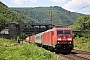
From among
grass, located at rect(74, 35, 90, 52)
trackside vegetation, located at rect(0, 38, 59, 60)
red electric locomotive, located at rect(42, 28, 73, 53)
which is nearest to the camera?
trackside vegetation, located at rect(0, 38, 59, 60)

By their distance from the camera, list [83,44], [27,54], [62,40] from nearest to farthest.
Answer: [27,54], [62,40], [83,44]

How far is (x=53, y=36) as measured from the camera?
28.2m

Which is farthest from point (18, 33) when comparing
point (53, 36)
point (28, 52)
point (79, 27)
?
point (28, 52)

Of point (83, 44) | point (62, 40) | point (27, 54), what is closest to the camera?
point (27, 54)

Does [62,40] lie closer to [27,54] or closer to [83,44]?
[27,54]

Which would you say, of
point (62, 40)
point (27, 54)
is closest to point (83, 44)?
point (62, 40)

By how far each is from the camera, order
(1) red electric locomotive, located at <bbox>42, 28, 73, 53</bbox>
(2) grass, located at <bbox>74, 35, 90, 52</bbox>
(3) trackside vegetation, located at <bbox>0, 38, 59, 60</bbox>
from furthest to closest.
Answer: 1. (2) grass, located at <bbox>74, 35, 90, 52</bbox>
2. (1) red electric locomotive, located at <bbox>42, 28, 73, 53</bbox>
3. (3) trackside vegetation, located at <bbox>0, 38, 59, 60</bbox>

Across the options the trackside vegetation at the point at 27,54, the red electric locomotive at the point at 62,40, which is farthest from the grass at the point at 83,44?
the trackside vegetation at the point at 27,54

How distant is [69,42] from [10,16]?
15415 centimetres

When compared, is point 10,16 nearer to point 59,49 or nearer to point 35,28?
point 35,28

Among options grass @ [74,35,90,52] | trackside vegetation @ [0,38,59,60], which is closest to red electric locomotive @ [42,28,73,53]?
trackside vegetation @ [0,38,59,60]

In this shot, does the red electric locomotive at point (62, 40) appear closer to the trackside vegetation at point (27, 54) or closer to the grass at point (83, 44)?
the trackside vegetation at point (27, 54)

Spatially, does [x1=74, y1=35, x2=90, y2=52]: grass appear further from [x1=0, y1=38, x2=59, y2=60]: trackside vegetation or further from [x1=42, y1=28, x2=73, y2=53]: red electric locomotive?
[x1=0, y1=38, x2=59, y2=60]: trackside vegetation

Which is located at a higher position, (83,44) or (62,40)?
(62,40)
